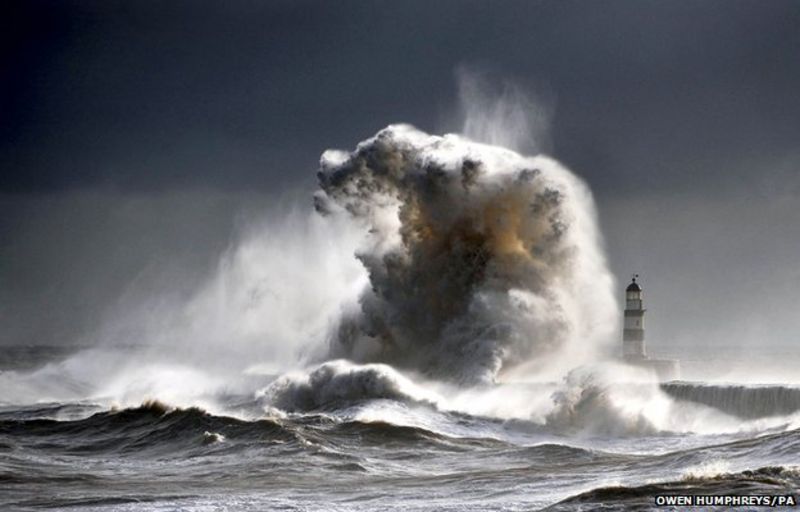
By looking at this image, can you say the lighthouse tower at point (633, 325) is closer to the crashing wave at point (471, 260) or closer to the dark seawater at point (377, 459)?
the crashing wave at point (471, 260)

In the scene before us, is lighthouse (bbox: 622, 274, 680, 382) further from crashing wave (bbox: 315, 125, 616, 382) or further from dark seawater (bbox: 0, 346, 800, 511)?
dark seawater (bbox: 0, 346, 800, 511)

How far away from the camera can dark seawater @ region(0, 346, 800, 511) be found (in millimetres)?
19562

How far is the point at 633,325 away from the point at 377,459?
17.8 m

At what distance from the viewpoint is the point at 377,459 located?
2531 centimetres

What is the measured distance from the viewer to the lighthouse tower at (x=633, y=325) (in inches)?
1599

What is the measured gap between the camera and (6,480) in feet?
75.6

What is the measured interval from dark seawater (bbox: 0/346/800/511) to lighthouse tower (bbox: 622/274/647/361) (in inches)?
301

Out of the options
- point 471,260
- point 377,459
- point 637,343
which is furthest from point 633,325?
point 377,459

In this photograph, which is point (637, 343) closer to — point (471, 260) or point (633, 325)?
point (633, 325)

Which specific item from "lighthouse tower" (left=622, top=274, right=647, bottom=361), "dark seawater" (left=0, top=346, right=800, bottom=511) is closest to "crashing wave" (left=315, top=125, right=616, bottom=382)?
"lighthouse tower" (left=622, top=274, right=647, bottom=361)

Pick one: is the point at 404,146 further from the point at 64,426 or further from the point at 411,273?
the point at 64,426

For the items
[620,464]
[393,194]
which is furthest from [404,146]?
[620,464]

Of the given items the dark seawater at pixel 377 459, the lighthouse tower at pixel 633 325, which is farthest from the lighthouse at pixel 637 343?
the dark seawater at pixel 377 459

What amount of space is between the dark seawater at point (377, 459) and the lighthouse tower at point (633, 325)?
7641mm
